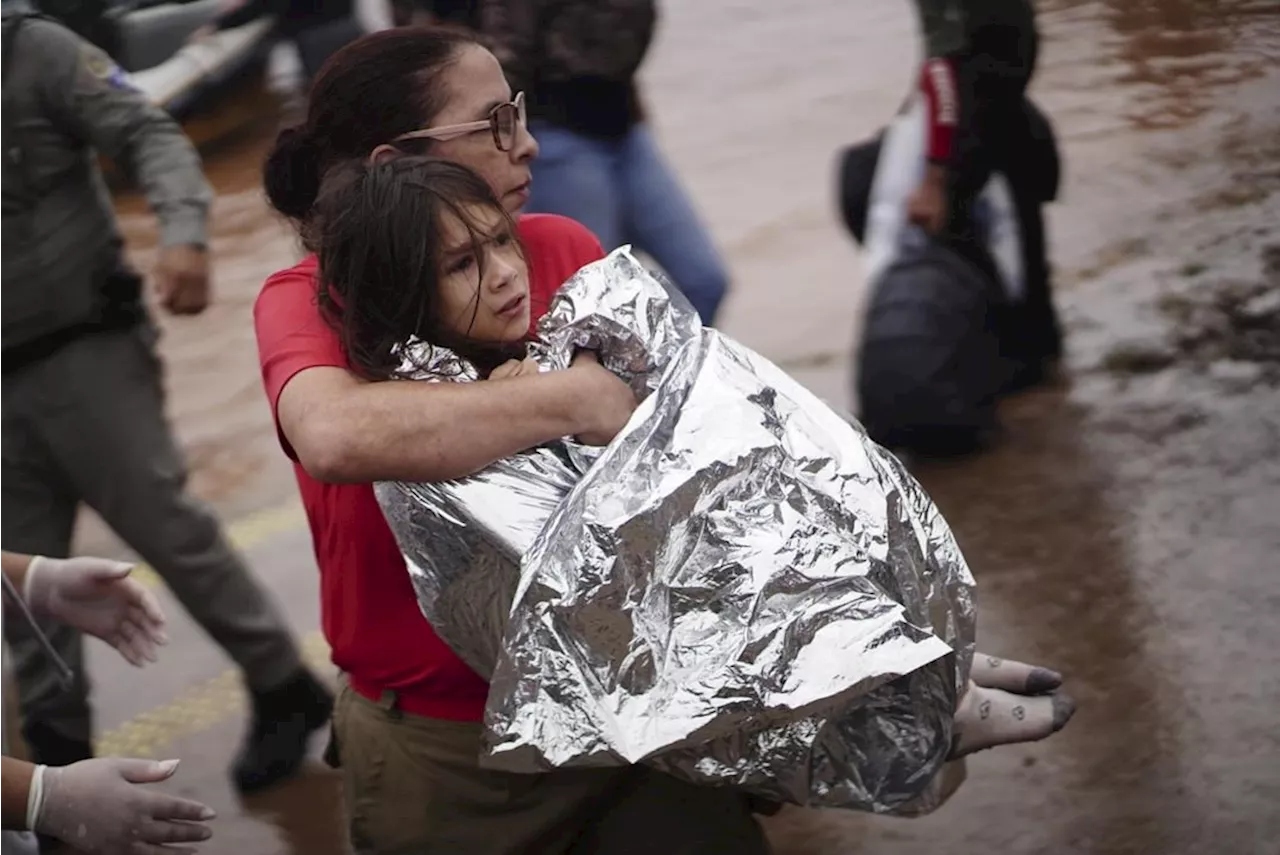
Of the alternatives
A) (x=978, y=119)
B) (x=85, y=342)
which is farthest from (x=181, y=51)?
(x=85, y=342)

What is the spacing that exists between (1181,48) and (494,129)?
6954 millimetres

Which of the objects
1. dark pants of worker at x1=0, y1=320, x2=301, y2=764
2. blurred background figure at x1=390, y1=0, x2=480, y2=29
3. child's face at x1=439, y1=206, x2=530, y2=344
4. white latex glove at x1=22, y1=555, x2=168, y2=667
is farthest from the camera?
blurred background figure at x1=390, y1=0, x2=480, y2=29

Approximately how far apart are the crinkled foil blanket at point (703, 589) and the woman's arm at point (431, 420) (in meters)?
0.04

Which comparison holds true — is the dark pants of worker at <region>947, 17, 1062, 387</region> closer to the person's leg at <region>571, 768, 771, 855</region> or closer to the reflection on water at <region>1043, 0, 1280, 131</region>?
the reflection on water at <region>1043, 0, 1280, 131</region>

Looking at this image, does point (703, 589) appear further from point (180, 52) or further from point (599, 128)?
point (180, 52)

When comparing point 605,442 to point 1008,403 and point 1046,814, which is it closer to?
point 1046,814

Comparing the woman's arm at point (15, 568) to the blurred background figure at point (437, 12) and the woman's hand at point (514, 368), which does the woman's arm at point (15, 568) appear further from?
the blurred background figure at point (437, 12)

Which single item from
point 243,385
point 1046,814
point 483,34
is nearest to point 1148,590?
point 1046,814

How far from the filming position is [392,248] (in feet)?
6.68

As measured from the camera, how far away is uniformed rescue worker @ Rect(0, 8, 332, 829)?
3604mm

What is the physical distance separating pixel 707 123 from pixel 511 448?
6.79 metres

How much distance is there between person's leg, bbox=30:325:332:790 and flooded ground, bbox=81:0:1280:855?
16 cm

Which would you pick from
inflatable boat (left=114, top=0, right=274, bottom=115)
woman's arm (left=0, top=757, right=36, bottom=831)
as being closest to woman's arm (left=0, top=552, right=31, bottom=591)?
woman's arm (left=0, top=757, right=36, bottom=831)

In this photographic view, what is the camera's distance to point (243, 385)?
6480mm
